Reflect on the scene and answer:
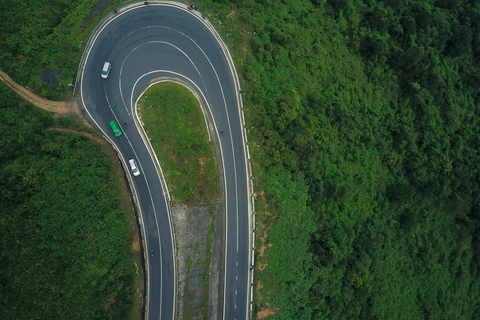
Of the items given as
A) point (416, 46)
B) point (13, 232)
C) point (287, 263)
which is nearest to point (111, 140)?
point (13, 232)

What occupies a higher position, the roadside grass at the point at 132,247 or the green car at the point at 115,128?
the green car at the point at 115,128

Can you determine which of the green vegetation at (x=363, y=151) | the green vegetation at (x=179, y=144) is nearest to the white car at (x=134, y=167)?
the green vegetation at (x=179, y=144)

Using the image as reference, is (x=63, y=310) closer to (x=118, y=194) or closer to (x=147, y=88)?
(x=118, y=194)

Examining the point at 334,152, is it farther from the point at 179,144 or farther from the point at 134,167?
the point at 134,167

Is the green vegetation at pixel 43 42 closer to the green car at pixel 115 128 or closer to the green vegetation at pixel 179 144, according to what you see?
the green car at pixel 115 128

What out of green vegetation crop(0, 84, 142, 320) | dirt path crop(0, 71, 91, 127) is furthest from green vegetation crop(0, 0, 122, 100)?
green vegetation crop(0, 84, 142, 320)
